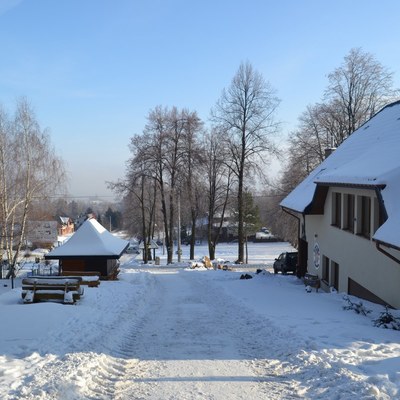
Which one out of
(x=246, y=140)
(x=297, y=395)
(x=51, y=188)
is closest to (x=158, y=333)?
(x=297, y=395)

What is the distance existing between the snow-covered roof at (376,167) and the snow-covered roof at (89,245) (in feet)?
31.2

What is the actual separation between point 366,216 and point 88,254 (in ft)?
50.1

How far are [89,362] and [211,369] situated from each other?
197 cm

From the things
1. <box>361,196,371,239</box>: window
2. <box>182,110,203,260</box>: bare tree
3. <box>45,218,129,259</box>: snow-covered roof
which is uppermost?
<box>182,110,203,260</box>: bare tree

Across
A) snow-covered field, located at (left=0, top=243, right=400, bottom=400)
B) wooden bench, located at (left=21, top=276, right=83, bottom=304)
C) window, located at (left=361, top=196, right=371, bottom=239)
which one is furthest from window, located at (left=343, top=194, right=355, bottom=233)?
wooden bench, located at (left=21, top=276, right=83, bottom=304)

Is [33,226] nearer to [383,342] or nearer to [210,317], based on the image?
[210,317]

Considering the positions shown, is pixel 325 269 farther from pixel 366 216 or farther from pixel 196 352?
pixel 196 352

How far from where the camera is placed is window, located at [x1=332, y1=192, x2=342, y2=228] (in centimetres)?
1792

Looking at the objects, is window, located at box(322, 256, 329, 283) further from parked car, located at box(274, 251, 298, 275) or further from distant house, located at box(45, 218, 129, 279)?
distant house, located at box(45, 218, 129, 279)

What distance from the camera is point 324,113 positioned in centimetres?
3556

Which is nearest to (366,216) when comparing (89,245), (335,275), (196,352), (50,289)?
(335,275)

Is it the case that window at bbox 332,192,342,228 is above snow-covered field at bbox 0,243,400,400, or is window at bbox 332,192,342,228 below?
above

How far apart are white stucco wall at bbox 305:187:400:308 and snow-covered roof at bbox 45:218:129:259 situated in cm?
1051

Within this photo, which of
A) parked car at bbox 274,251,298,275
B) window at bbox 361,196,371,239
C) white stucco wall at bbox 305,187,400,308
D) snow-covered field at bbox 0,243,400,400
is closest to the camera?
snow-covered field at bbox 0,243,400,400
